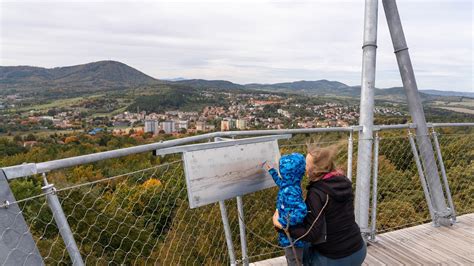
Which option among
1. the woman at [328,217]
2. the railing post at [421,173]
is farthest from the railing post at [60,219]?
the railing post at [421,173]

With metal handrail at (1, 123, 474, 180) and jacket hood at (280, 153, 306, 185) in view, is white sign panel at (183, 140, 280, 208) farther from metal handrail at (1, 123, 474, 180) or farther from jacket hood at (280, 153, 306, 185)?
jacket hood at (280, 153, 306, 185)

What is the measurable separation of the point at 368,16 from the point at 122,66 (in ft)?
462

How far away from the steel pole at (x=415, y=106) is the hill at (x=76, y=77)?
10242 cm

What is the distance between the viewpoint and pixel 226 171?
237 centimetres

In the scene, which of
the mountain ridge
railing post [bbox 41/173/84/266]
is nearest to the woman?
railing post [bbox 41/173/84/266]

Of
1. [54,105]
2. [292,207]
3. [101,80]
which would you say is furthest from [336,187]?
[101,80]

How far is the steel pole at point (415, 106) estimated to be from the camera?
144 inches

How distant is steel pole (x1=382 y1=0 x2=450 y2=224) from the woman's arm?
2.51 metres

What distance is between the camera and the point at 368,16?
331 cm

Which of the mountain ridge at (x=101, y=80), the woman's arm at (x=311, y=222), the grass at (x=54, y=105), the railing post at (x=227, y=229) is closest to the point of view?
the woman's arm at (x=311, y=222)

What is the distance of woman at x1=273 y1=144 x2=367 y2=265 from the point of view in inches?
74.5

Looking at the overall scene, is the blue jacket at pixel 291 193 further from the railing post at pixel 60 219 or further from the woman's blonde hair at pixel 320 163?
the railing post at pixel 60 219

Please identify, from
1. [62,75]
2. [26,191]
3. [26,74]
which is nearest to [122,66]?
[62,75]

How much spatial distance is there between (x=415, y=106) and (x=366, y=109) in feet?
2.89
